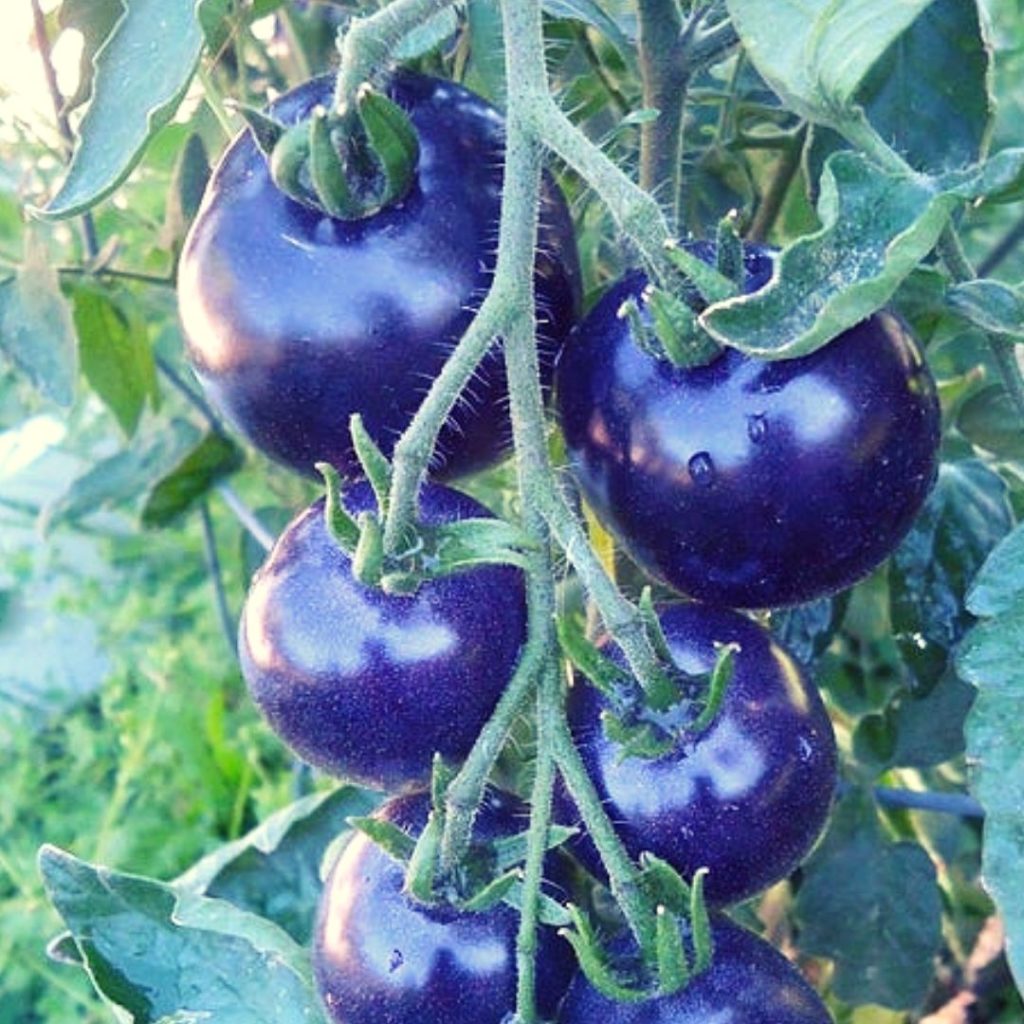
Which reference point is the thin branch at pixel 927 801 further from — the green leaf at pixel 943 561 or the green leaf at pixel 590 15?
the green leaf at pixel 590 15

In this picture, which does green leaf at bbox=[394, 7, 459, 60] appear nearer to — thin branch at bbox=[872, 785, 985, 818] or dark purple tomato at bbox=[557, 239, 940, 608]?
dark purple tomato at bbox=[557, 239, 940, 608]

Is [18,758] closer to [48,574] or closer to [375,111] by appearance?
[48,574]

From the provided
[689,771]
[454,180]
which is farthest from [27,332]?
[689,771]

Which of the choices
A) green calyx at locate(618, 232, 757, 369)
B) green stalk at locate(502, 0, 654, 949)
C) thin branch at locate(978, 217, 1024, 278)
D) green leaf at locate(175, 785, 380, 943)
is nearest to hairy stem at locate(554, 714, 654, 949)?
green stalk at locate(502, 0, 654, 949)

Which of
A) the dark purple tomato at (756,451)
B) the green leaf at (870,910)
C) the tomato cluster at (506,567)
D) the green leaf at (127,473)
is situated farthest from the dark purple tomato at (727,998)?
the green leaf at (127,473)

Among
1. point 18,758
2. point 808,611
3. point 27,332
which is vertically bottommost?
point 18,758

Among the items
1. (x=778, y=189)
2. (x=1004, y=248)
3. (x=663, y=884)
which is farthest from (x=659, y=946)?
(x=1004, y=248)

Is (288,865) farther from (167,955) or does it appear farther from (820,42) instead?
(820,42)
